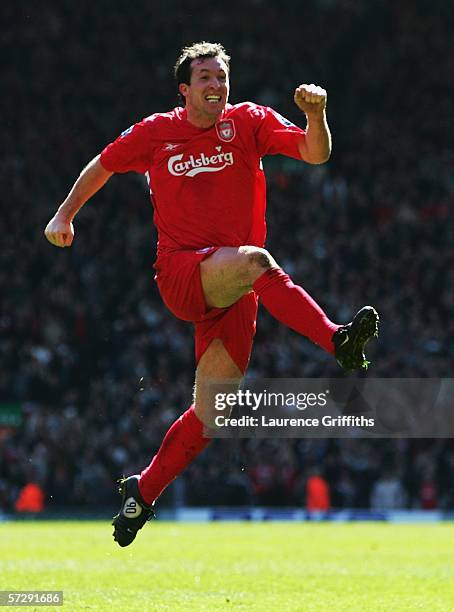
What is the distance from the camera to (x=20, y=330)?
944 inches

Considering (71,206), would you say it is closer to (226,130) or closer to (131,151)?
(131,151)

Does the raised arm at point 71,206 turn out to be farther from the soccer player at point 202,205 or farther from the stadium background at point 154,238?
the stadium background at point 154,238

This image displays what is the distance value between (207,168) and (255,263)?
0.88m

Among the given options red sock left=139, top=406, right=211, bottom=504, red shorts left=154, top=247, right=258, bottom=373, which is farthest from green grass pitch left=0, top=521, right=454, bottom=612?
red shorts left=154, top=247, right=258, bottom=373

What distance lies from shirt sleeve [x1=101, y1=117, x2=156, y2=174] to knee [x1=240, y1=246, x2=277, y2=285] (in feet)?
3.81

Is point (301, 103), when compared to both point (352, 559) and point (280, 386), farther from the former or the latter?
point (280, 386)

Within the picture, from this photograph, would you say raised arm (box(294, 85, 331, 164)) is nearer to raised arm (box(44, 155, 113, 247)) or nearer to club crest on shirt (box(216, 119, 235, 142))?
club crest on shirt (box(216, 119, 235, 142))

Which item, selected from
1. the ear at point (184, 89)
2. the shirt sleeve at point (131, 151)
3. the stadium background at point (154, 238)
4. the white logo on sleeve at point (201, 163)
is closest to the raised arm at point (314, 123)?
the white logo on sleeve at point (201, 163)

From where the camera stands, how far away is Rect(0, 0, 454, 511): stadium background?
870 inches

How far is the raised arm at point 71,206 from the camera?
24.9ft

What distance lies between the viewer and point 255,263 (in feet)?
23.0

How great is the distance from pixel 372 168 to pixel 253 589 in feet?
64.8

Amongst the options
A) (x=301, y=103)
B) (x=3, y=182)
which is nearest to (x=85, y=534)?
(x=301, y=103)

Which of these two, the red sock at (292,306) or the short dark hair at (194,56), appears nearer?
the red sock at (292,306)
